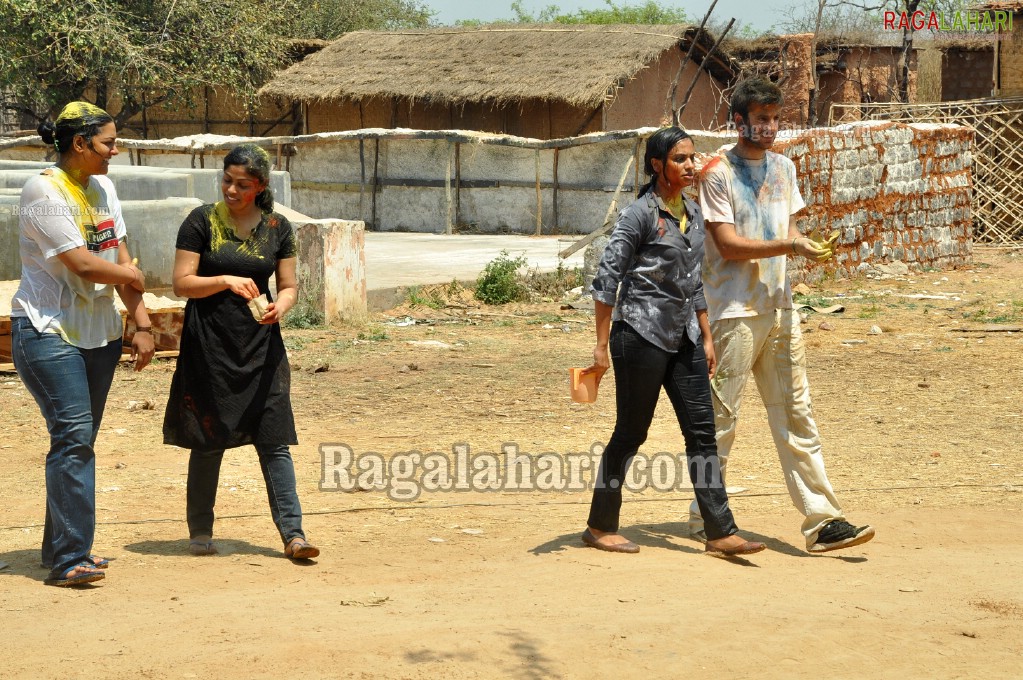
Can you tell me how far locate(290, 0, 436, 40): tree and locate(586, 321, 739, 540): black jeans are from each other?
2673 centimetres

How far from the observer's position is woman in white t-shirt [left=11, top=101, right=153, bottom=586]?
13.8 feet

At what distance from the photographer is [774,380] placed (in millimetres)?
4879

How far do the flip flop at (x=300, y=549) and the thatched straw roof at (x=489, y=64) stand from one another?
59.3 feet

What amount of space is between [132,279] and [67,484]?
0.76m

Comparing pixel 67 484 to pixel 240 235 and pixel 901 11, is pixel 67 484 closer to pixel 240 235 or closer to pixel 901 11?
pixel 240 235

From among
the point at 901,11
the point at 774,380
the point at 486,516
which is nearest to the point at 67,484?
the point at 486,516

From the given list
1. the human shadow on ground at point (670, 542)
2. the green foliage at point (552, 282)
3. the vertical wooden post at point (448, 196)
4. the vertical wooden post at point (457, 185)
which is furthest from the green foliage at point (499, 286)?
the vertical wooden post at point (457, 185)

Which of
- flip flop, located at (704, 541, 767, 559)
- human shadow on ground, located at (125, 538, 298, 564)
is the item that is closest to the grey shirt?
flip flop, located at (704, 541, 767, 559)

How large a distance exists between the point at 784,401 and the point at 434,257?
1153 cm

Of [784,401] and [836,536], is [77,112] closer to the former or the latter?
[784,401]

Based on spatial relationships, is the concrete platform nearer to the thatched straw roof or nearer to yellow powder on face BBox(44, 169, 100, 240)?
the thatched straw roof

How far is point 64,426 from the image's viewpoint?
4.22 m

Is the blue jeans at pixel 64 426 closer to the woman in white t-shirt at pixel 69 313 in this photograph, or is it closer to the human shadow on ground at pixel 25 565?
the woman in white t-shirt at pixel 69 313

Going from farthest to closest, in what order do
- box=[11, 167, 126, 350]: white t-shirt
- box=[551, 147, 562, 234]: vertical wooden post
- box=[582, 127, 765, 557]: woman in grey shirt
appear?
box=[551, 147, 562, 234]: vertical wooden post < box=[582, 127, 765, 557]: woman in grey shirt < box=[11, 167, 126, 350]: white t-shirt
